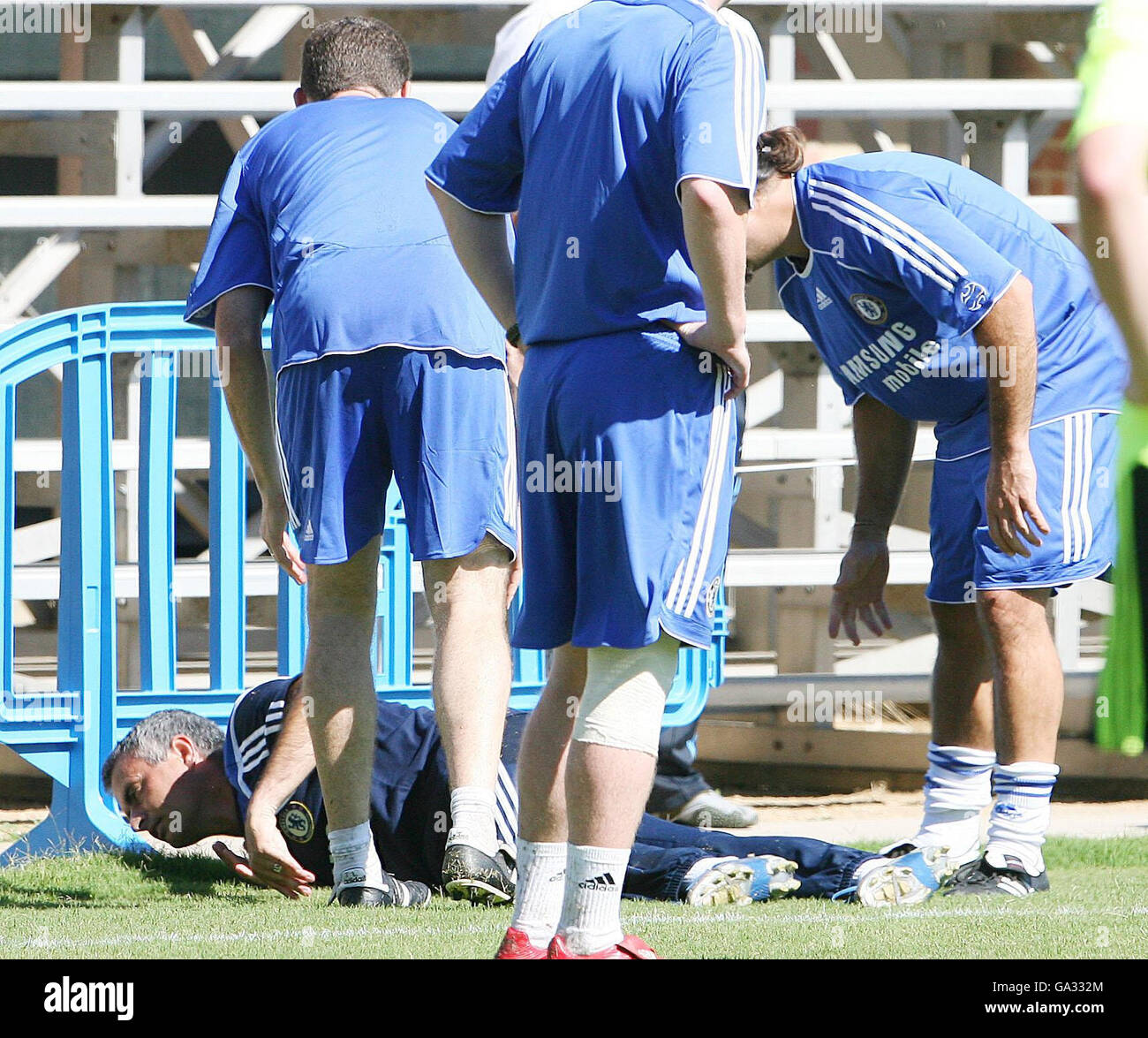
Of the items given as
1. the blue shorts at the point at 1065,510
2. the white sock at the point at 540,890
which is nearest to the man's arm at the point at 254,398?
the white sock at the point at 540,890

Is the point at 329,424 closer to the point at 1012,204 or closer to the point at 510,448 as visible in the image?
the point at 510,448

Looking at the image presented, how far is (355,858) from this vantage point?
3.43m

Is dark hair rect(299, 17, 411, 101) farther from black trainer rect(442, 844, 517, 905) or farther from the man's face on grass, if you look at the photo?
black trainer rect(442, 844, 517, 905)

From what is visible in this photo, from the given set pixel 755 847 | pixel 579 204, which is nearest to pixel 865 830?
pixel 755 847

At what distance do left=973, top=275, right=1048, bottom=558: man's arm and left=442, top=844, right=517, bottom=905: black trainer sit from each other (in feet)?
3.98

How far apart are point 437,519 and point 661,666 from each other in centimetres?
95

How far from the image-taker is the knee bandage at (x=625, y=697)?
2.56 metres

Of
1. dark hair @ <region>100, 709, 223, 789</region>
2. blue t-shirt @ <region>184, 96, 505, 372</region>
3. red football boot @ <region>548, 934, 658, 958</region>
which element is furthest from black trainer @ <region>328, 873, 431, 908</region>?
blue t-shirt @ <region>184, 96, 505, 372</region>

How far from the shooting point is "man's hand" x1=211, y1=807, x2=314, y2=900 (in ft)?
11.6

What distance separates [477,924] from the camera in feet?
10.4

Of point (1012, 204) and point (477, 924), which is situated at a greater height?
point (1012, 204)

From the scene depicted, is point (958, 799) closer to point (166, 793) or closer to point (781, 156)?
point (781, 156)

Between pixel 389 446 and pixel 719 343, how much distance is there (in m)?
1.10

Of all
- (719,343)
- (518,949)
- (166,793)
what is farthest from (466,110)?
(518,949)
